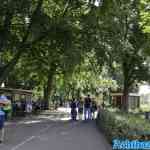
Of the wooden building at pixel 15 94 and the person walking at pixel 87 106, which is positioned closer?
the person walking at pixel 87 106

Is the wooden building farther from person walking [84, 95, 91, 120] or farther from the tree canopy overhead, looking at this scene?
person walking [84, 95, 91, 120]

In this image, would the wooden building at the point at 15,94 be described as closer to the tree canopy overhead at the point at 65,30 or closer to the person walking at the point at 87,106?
the tree canopy overhead at the point at 65,30

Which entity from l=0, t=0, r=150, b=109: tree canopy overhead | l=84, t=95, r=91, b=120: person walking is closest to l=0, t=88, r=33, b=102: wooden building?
l=0, t=0, r=150, b=109: tree canopy overhead

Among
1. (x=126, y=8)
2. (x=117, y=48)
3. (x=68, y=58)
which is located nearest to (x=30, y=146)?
(x=68, y=58)

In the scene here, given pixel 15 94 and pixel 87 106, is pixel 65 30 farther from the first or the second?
pixel 15 94

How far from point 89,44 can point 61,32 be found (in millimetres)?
2208

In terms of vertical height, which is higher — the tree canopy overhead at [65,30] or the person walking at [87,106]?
the tree canopy overhead at [65,30]

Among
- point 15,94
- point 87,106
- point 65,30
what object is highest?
point 65,30

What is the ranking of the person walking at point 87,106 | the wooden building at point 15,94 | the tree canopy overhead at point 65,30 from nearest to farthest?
the tree canopy overhead at point 65,30 → the person walking at point 87,106 → the wooden building at point 15,94

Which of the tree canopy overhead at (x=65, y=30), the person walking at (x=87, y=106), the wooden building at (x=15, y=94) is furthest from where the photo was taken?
the wooden building at (x=15, y=94)

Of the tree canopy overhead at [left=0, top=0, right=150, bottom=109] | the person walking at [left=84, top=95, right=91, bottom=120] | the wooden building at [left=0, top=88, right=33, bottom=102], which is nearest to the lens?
the tree canopy overhead at [left=0, top=0, right=150, bottom=109]

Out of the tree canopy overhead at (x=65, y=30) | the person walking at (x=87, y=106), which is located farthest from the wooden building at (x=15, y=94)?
the person walking at (x=87, y=106)

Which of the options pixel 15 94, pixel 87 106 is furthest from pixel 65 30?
pixel 15 94

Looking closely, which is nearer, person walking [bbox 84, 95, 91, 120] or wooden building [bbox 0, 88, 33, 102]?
person walking [bbox 84, 95, 91, 120]
